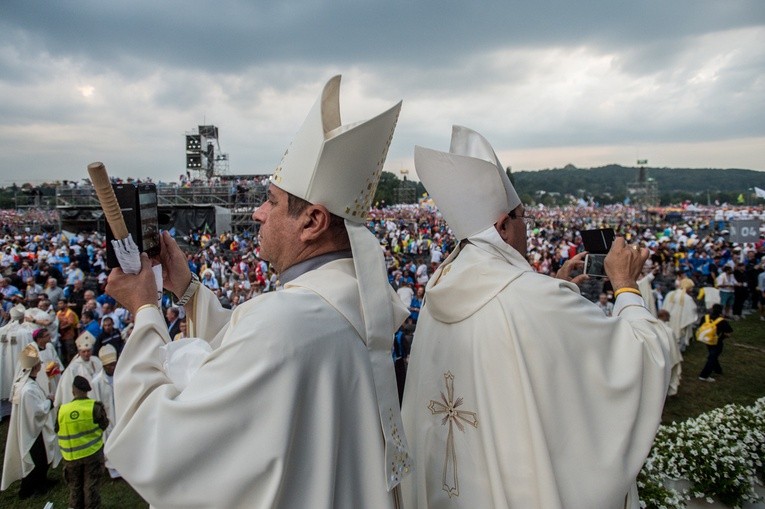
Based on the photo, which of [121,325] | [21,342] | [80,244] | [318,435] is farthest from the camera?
[80,244]

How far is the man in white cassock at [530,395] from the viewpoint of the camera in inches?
86.9

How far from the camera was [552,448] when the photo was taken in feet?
7.23

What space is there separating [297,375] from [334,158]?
2.52 ft

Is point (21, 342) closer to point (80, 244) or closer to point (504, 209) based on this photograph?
point (504, 209)

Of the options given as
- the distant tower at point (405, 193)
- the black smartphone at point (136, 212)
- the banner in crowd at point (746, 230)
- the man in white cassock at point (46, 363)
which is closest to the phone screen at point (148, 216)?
the black smartphone at point (136, 212)

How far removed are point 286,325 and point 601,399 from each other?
1452 mm

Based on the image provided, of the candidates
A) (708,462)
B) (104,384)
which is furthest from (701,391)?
(104,384)

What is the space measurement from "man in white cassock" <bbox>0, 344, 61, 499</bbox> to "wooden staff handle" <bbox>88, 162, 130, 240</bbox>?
6198 mm

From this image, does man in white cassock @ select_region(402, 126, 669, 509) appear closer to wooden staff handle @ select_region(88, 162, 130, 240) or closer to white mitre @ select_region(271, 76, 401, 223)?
white mitre @ select_region(271, 76, 401, 223)

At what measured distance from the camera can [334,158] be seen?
6.15 ft

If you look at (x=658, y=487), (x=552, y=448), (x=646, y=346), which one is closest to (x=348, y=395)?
(x=552, y=448)

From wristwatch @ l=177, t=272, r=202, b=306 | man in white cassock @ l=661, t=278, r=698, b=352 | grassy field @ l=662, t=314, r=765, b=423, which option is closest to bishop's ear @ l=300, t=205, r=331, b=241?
wristwatch @ l=177, t=272, r=202, b=306

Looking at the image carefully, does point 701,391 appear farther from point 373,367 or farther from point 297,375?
point 297,375

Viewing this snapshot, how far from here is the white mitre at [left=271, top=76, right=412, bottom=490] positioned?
173 cm
